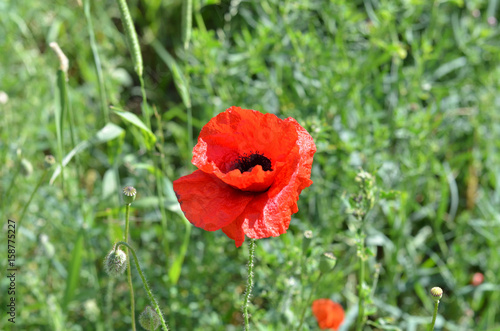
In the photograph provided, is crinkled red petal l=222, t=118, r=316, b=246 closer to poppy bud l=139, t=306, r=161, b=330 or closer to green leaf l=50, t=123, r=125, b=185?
poppy bud l=139, t=306, r=161, b=330

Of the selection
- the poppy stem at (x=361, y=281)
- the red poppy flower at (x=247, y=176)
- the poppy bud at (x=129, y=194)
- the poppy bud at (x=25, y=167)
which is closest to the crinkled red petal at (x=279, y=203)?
the red poppy flower at (x=247, y=176)

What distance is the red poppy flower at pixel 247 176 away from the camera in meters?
1.23

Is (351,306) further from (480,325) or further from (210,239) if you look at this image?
(210,239)

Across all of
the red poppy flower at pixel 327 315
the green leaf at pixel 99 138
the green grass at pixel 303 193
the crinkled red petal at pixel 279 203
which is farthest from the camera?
the green grass at pixel 303 193

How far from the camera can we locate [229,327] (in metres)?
2.42

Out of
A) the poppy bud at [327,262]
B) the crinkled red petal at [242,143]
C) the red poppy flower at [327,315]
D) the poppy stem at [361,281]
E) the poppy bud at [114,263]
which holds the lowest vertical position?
the red poppy flower at [327,315]

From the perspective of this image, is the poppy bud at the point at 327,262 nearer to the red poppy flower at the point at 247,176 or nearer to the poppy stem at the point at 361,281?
the poppy stem at the point at 361,281

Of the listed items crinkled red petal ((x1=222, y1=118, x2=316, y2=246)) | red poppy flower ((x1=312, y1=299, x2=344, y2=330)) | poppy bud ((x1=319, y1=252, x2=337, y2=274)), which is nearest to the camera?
crinkled red petal ((x1=222, y1=118, x2=316, y2=246))

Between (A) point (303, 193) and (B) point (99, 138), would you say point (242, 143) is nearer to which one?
(B) point (99, 138)

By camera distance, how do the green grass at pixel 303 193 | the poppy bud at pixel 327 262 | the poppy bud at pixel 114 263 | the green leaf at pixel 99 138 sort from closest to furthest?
the poppy bud at pixel 114 263
the poppy bud at pixel 327 262
the green leaf at pixel 99 138
the green grass at pixel 303 193

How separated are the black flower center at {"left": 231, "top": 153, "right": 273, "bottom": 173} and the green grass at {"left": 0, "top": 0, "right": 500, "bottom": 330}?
1.75 feet

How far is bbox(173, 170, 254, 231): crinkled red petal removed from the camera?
1238 millimetres

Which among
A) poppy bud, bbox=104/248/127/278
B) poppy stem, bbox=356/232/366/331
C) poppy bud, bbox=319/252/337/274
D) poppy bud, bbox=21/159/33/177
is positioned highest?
poppy bud, bbox=21/159/33/177

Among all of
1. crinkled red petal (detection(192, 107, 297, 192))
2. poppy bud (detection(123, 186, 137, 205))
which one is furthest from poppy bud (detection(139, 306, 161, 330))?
crinkled red petal (detection(192, 107, 297, 192))
